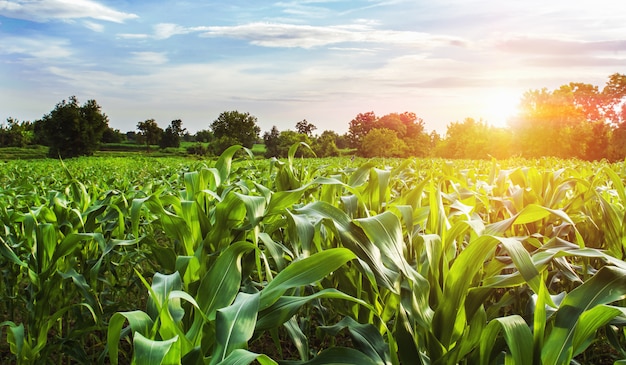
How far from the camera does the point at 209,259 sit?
82.4 inches

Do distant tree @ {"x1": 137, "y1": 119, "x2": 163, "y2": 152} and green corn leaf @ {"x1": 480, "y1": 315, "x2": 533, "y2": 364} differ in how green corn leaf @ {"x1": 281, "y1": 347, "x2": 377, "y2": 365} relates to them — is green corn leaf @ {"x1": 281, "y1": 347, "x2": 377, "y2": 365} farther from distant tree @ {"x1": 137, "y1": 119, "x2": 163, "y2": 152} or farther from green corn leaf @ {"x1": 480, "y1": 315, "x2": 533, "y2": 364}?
distant tree @ {"x1": 137, "y1": 119, "x2": 163, "y2": 152}

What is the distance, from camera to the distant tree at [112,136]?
8096 cm

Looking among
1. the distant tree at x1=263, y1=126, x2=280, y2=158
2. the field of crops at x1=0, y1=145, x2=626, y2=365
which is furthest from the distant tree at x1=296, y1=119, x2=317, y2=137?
the field of crops at x1=0, y1=145, x2=626, y2=365

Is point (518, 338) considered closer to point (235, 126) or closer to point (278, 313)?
point (278, 313)

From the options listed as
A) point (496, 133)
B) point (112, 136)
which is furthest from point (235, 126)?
point (496, 133)

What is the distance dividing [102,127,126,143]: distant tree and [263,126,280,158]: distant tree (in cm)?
2608

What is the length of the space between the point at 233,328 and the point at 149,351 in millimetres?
201

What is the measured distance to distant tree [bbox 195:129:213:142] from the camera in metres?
90.6

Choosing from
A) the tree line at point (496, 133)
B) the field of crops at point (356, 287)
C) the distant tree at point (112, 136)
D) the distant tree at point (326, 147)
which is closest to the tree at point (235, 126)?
the tree line at point (496, 133)

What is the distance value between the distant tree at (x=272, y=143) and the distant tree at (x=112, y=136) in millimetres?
26080

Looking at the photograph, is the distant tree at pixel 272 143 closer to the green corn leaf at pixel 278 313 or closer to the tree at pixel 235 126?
the tree at pixel 235 126

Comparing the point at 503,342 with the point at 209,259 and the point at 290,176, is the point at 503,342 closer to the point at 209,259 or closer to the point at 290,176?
the point at 209,259

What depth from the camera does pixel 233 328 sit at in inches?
43.3

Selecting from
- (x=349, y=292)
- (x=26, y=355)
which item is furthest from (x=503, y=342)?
(x=26, y=355)
